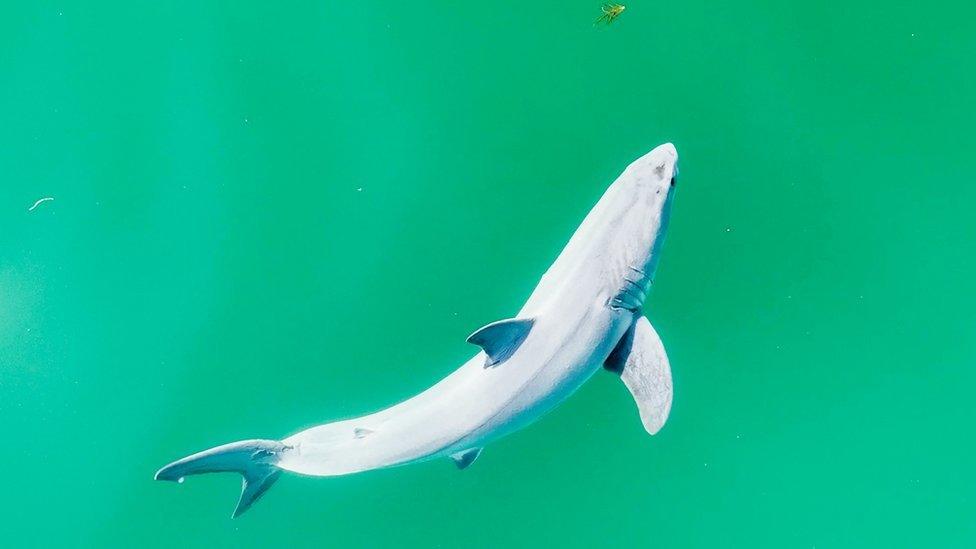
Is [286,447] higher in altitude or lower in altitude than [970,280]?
higher

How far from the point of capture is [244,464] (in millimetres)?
2666

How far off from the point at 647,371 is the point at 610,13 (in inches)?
70.9

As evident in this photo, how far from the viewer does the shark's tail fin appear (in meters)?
2.51

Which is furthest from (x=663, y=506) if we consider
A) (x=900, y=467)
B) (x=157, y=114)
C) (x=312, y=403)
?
(x=157, y=114)

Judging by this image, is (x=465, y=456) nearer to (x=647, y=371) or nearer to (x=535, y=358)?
(x=535, y=358)

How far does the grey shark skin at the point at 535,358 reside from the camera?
2.44 m

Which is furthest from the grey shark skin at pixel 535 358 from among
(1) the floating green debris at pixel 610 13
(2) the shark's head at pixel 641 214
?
(1) the floating green debris at pixel 610 13

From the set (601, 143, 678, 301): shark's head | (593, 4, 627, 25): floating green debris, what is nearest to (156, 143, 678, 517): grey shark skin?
(601, 143, 678, 301): shark's head

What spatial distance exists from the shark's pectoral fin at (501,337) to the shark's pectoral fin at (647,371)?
0.51 meters

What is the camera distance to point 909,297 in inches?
133

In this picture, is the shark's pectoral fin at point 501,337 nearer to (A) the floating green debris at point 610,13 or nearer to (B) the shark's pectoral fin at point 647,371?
(B) the shark's pectoral fin at point 647,371

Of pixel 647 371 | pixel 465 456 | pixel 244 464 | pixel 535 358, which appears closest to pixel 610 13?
pixel 647 371

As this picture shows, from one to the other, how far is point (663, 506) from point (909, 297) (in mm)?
1577

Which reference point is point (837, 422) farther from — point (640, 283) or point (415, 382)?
point (415, 382)
